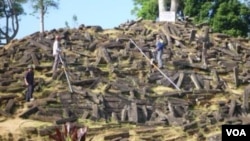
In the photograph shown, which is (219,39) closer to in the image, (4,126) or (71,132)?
(4,126)

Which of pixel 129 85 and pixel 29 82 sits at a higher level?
pixel 29 82

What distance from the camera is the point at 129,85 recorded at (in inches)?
773

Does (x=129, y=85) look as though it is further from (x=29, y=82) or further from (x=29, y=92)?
(x=29, y=82)

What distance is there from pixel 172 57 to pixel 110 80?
4.01 metres

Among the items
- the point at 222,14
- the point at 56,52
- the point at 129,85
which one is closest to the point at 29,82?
the point at 56,52

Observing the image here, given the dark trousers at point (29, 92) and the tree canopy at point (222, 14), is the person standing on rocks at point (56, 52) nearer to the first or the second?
the dark trousers at point (29, 92)

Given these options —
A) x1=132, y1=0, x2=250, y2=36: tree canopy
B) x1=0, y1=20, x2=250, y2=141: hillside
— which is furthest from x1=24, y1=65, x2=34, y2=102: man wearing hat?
x1=132, y1=0, x2=250, y2=36: tree canopy

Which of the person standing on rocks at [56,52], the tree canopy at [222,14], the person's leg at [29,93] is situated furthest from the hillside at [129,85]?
the tree canopy at [222,14]

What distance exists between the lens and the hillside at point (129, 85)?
16.4 meters

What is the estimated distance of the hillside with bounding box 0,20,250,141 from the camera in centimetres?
1638

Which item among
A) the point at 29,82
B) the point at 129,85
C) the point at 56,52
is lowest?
the point at 129,85

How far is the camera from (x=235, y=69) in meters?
21.3

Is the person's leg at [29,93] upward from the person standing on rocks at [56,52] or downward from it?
downward

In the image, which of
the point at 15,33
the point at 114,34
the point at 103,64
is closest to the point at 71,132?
the point at 103,64
